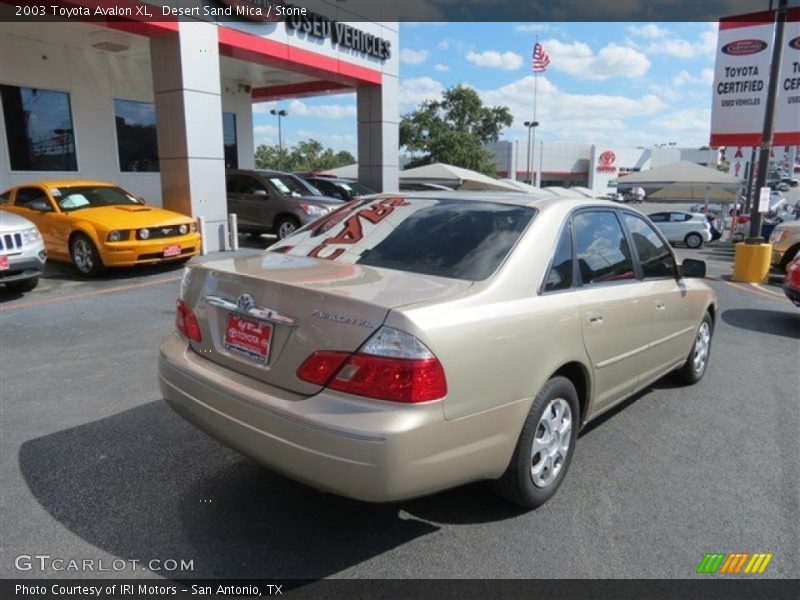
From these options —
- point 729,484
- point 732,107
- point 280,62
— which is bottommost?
point 729,484

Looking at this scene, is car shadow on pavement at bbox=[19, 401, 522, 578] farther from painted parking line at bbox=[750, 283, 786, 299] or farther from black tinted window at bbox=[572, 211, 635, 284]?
painted parking line at bbox=[750, 283, 786, 299]

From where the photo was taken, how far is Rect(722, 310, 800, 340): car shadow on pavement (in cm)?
734

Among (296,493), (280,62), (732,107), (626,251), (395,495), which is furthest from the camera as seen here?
(280,62)

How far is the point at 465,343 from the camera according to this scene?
250cm

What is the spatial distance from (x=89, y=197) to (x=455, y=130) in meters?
49.9

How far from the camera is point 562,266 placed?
3.21 m

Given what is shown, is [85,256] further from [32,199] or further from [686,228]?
[686,228]

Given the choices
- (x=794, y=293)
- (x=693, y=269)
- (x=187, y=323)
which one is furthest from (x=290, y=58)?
(x=187, y=323)

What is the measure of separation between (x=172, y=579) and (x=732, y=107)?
14501 millimetres

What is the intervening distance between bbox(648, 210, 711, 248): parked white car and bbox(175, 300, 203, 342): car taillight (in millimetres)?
20945

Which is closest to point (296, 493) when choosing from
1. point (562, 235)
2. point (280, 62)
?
point (562, 235)

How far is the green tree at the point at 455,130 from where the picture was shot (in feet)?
177

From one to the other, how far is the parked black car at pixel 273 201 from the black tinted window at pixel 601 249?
A: 935cm

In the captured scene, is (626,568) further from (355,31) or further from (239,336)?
(355,31)
